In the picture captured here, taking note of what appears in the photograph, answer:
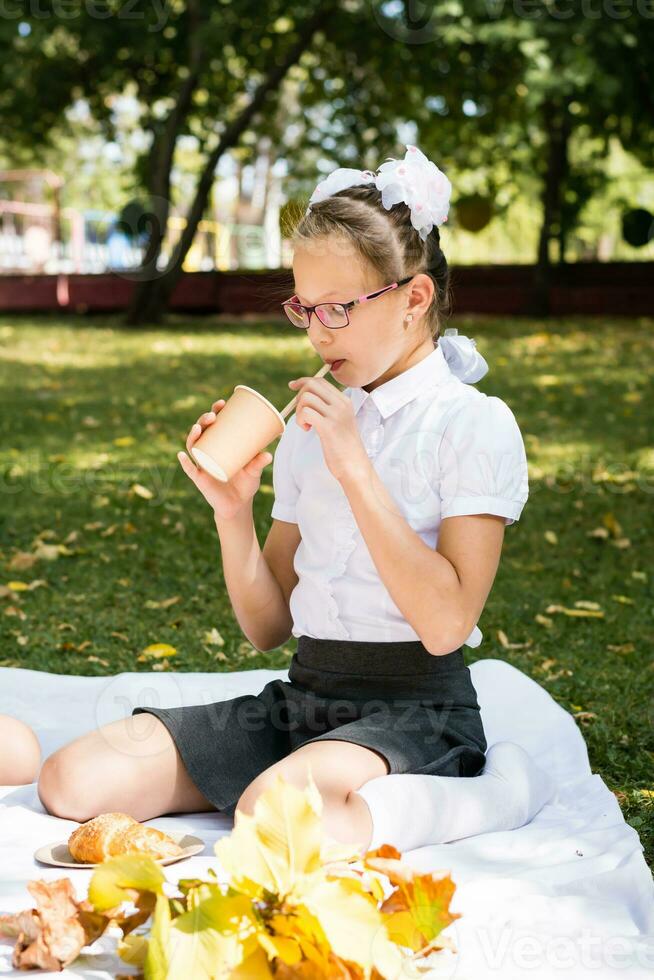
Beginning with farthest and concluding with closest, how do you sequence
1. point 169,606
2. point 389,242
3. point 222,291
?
point 222,291 → point 169,606 → point 389,242

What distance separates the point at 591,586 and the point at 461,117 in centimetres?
1213

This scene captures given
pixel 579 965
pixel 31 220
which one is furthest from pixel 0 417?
pixel 31 220

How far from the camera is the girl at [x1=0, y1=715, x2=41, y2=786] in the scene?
255 centimetres

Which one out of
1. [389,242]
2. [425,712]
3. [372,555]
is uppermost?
[389,242]

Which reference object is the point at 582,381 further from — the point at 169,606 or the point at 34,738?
the point at 34,738

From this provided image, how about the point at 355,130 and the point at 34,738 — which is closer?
the point at 34,738

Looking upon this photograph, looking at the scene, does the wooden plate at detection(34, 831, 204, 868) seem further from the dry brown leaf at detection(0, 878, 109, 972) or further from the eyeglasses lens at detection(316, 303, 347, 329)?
the eyeglasses lens at detection(316, 303, 347, 329)

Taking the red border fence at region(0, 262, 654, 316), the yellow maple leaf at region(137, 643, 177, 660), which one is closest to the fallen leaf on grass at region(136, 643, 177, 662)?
the yellow maple leaf at region(137, 643, 177, 660)

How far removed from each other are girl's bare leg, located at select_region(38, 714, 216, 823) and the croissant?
0.12m

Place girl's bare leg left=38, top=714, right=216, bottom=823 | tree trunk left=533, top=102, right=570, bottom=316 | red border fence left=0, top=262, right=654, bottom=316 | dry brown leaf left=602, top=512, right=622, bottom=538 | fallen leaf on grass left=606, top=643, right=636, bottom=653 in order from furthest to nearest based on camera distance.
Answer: red border fence left=0, top=262, right=654, bottom=316 < tree trunk left=533, top=102, right=570, bottom=316 < dry brown leaf left=602, top=512, right=622, bottom=538 < fallen leaf on grass left=606, top=643, right=636, bottom=653 < girl's bare leg left=38, top=714, right=216, bottom=823

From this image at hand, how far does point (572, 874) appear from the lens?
2.12 meters

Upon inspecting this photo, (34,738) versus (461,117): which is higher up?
(461,117)

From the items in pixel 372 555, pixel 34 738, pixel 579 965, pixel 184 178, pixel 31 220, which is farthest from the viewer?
pixel 184 178

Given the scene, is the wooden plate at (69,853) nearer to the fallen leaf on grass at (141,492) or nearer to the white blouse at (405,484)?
the white blouse at (405,484)
